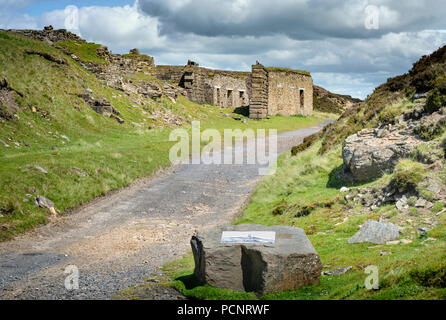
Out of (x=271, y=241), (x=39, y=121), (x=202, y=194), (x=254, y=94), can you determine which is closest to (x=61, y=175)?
(x=202, y=194)

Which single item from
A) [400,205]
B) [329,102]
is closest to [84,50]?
[400,205]

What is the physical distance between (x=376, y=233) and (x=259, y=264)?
323cm

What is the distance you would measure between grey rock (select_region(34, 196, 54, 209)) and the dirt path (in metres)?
0.79

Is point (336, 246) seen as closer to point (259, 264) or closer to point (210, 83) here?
point (259, 264)

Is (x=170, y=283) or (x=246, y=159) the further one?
(x=246, y=159)

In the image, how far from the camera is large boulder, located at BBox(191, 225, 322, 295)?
7.15m

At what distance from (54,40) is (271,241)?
36.2 meters

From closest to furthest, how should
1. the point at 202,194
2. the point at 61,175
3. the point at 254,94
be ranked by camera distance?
the point at 61,175
the point at 202,194
the point at 254,94

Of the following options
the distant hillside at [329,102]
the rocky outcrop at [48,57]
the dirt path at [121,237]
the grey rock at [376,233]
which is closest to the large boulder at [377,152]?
the grey rock at [376,233]

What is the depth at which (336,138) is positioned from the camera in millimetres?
19203

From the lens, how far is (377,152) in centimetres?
1359

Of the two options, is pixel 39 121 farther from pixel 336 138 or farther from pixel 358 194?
pixel 358 194

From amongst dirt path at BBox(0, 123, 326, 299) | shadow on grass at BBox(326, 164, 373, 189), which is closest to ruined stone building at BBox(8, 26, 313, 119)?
dirt path at BBox(0, 123, 326, 299)

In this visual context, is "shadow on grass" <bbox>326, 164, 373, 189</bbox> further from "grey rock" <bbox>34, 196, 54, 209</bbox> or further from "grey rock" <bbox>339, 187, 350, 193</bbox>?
"grey rock" <bbox>34, 196, 54, 209</bbox>
